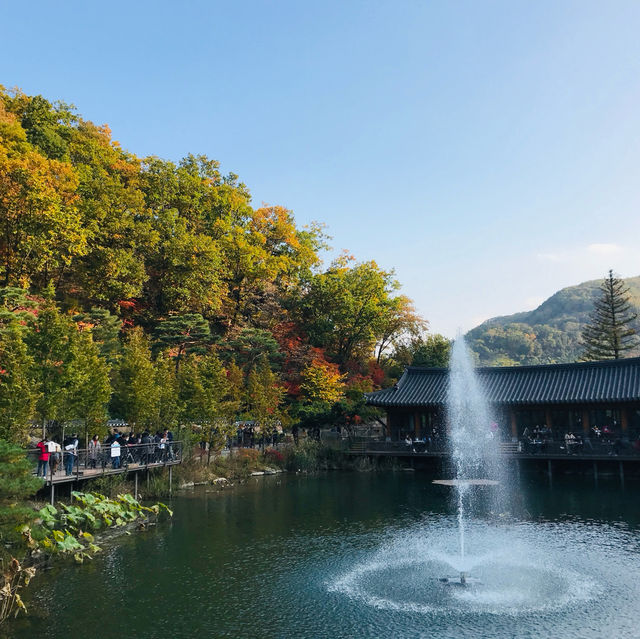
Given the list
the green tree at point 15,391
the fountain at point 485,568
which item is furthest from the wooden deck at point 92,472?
the fountain at point 485,568

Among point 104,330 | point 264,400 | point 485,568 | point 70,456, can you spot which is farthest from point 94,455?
point 485,568

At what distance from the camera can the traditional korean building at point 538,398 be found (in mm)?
38438

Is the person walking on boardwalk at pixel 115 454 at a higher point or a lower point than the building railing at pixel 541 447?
higher

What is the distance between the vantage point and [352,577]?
17.1 m

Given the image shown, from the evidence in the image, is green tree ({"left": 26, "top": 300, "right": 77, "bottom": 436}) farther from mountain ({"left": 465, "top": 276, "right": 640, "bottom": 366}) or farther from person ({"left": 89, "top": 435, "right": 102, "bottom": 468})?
mountain ({"left": 465, "top": 276, "right": 640, "bottom": 366})

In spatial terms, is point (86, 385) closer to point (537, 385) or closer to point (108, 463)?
point (108, 463)

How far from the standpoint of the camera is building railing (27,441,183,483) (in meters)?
22.4

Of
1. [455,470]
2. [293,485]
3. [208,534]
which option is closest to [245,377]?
[293,485]

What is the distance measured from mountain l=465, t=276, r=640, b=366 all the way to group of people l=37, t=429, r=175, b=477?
95.4 m

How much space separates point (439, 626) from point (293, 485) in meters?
22.6

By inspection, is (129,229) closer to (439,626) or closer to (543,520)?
(543,520)

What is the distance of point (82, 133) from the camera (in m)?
53.8

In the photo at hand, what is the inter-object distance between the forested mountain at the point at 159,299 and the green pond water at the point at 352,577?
7979 millimetres

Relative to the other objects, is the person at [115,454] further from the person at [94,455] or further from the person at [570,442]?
the person at [570,442]
